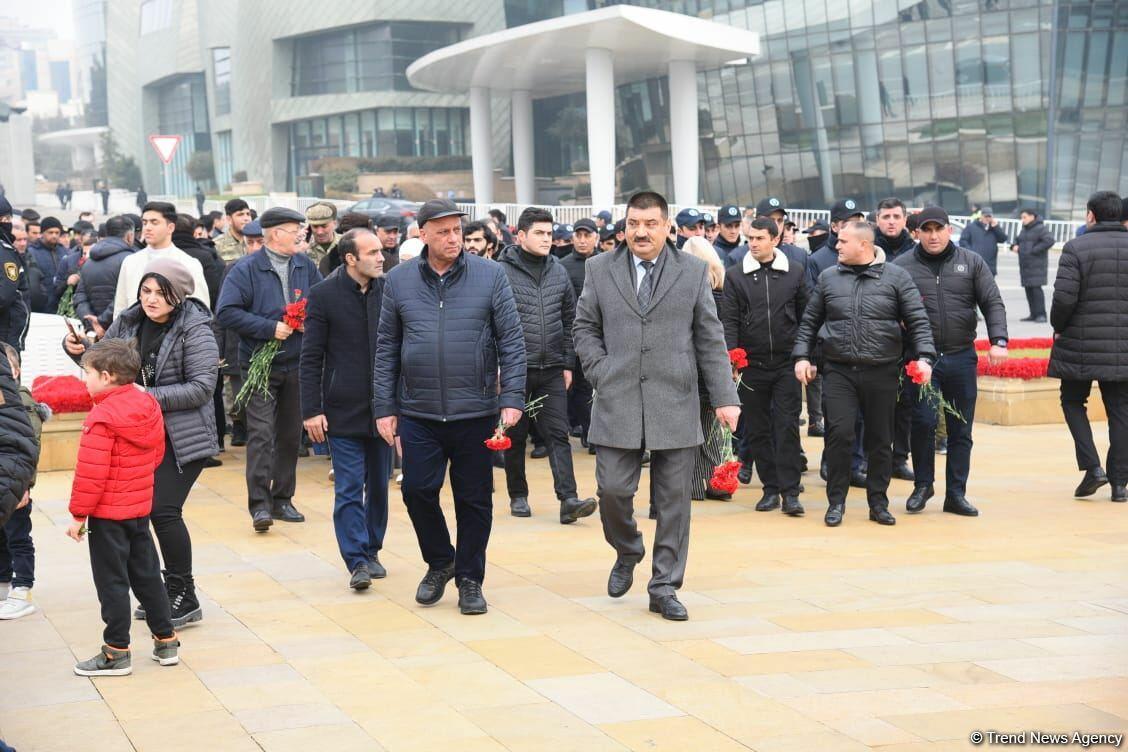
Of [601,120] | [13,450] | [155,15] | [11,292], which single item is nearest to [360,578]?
[13,450]

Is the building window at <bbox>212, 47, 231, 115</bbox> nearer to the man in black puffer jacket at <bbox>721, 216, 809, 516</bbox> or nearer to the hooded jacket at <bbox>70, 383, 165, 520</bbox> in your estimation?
the man in black puffer jacket at <bbox>721, 216, 809, 516</bbox>

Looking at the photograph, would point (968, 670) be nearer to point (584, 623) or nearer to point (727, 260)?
point (584, 623)

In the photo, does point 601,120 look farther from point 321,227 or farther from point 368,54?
point 368,54

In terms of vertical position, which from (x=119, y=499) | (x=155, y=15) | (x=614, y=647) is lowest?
(x=614, y=647)

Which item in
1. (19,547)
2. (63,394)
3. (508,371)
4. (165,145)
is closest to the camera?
(508,371)

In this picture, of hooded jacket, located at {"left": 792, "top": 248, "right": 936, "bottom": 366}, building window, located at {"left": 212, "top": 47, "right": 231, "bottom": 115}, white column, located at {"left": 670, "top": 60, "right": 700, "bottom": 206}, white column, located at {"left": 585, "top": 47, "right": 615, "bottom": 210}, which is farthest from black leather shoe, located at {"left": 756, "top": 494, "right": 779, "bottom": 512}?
building window, located at {"left": 212, "top": 47, "right": 231, "bottom": 115}

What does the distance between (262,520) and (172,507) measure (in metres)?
2.44

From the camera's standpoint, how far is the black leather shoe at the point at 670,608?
6766mm

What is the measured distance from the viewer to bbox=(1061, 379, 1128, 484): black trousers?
10.1m

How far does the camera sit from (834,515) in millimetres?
9289

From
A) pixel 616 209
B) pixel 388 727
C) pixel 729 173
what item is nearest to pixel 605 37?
pixel 616 209

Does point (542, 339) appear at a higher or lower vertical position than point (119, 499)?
higher

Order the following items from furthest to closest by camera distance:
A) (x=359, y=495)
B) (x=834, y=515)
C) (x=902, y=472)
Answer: (x=902, y=472) < (x=834, y=515) < (x=359, y=495)

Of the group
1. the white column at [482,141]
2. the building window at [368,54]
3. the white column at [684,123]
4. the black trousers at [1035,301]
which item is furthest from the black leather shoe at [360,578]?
the building window at [368,54]
